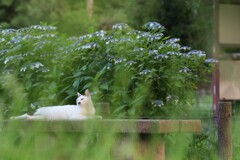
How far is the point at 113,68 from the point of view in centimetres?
694

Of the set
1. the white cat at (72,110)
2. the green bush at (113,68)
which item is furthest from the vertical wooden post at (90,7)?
the white cat at (72,110)

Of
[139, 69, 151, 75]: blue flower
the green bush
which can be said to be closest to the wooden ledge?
the green bush

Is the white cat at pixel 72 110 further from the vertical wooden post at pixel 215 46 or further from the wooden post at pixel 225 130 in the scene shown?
the vertical wooden post at pixel 215 46

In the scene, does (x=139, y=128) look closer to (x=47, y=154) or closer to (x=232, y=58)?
(x=47, y=154)

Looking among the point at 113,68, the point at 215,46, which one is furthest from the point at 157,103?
the point at 215,46

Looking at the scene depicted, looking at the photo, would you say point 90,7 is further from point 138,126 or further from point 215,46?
point 138,126

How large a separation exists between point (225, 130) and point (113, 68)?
4.35ft

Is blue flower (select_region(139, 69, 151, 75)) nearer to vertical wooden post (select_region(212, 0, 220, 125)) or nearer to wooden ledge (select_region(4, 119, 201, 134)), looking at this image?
wooden ledge (select_region(4, 119, 201, 134))

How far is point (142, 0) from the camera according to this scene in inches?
832

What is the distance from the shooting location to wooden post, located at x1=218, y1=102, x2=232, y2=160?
21.5ft

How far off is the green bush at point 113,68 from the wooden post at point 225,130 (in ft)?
1.84

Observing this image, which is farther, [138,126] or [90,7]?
[90,7]

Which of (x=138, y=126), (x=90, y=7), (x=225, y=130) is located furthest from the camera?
(x=90, y=7)

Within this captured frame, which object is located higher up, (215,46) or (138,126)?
(215,46)
